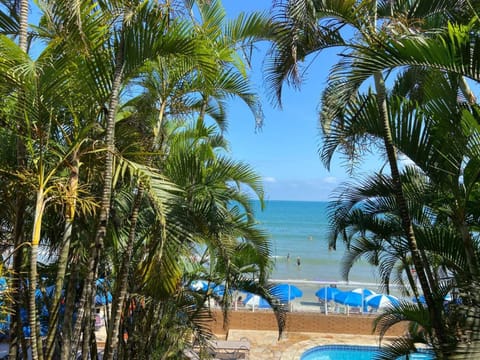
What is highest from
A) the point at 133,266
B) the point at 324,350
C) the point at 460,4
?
the point at 460,4

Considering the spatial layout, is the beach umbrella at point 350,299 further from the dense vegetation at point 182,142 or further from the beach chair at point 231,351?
the dense vegetation at point 182,142

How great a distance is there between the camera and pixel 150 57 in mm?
2479

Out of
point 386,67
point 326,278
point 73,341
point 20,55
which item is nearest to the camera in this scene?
point 20,55

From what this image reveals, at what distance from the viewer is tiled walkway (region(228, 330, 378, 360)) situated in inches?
335

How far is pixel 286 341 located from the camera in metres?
9.52

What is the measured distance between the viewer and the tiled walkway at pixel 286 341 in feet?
27.9

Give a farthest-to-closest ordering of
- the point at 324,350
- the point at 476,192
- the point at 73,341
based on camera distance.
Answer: the point at 324,350 → the point at 476,192 → the point at 73,341

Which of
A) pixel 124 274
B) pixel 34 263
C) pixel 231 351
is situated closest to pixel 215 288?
pixel 124 274

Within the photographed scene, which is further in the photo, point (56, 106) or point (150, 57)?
point (150, 57)

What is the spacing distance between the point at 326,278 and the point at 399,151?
80.6 ft

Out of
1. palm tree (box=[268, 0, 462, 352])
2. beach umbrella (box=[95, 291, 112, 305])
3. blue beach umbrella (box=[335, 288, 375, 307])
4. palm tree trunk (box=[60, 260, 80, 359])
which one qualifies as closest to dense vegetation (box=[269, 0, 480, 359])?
palm tree (box=[268, 0, 462, 352])

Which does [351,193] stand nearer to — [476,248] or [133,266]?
[476,248]

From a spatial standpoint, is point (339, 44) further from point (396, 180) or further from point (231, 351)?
point (231, 351)

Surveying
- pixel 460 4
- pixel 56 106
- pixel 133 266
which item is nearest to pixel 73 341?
pixel 133 266
